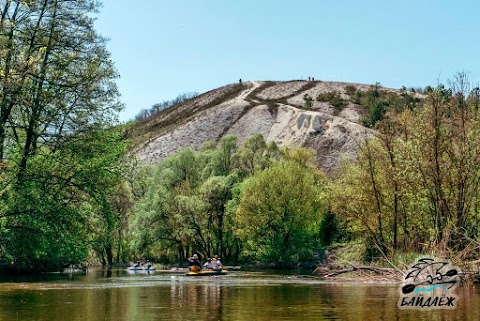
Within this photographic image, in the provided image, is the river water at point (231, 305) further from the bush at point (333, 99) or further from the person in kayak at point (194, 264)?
the bush at point (333, 99)

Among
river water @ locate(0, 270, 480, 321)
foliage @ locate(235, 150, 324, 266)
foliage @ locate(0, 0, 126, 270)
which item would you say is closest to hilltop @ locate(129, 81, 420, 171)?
foliage @ locate(235, 150, 324, 266)

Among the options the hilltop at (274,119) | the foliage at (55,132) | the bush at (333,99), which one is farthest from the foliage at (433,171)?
the bush at (333,99)

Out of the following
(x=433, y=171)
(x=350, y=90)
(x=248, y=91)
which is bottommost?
(x=433, y=171)

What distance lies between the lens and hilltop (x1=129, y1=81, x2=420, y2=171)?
123 meters

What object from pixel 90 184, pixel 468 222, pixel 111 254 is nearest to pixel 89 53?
pixel 90 184

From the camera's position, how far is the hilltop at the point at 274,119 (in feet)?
405

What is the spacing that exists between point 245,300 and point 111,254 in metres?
72.0

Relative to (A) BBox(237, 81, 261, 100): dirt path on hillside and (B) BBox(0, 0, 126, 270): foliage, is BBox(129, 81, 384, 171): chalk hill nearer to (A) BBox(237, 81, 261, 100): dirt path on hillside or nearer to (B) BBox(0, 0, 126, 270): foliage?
(A) BBox(237, 81, 261, 100): dirt path on hillside

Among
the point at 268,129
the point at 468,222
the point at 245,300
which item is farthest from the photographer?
the point at 268,129

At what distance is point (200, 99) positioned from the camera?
187750mm

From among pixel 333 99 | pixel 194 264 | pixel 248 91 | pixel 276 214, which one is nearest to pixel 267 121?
pixel 333 99

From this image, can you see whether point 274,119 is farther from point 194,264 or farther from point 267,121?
point 194,264

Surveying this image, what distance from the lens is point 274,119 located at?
14125cm

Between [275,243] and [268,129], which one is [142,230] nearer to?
[275,243]
